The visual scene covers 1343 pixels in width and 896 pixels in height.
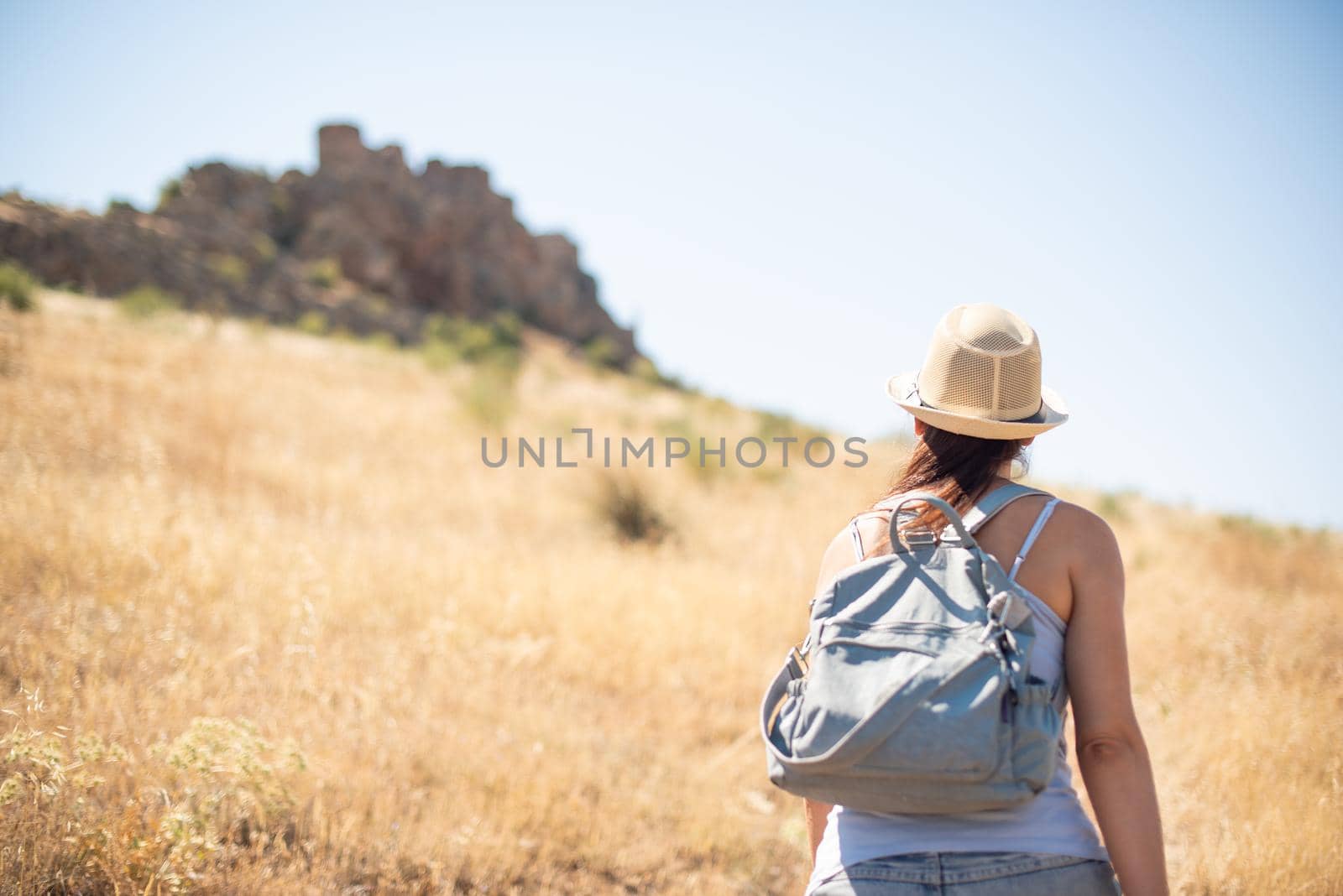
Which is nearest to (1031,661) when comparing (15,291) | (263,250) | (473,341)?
(15,291)

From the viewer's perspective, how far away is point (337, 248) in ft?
161

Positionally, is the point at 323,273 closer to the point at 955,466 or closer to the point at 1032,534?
the point at 955,466

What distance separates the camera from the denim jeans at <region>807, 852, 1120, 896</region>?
52.1 inches

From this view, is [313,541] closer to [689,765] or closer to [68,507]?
[68,507]

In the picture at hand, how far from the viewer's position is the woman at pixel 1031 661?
1.36 m

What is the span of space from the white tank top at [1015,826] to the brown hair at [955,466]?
0.55ft

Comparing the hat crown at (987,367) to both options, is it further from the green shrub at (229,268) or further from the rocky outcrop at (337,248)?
the green shrub at (229,268)

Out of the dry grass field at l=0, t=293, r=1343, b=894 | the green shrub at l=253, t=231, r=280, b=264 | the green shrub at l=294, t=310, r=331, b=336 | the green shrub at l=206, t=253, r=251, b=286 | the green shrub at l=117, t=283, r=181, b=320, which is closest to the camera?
the dry grass field at l=0, t=293, r=1343, b=894

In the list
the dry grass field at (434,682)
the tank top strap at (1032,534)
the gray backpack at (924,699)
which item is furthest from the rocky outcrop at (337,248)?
the tank top strap at (1032,534)

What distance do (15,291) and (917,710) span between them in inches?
653

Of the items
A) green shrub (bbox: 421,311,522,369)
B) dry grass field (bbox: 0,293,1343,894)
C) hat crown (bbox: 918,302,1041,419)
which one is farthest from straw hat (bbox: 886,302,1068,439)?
green shrub (bbox: 421,311,522,369)

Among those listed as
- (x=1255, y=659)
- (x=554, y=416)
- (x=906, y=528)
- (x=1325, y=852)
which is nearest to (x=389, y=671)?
(x=906, y=528)

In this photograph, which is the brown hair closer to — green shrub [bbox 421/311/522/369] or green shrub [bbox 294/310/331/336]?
green shrub [bbox 421/311/522/369]

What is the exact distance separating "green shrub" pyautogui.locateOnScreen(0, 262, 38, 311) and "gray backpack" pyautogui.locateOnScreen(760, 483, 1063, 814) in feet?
49.5
